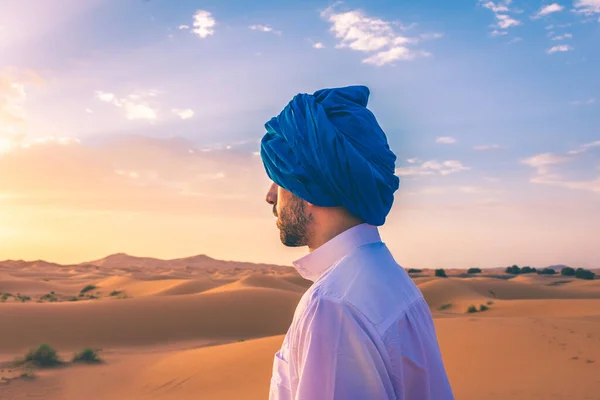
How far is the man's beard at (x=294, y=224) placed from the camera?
2008 mm

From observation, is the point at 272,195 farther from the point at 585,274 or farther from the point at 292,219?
the point at 585,274

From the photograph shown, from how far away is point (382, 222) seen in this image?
196 cm

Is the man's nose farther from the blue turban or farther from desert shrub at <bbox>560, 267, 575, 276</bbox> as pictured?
desert shrub at <bbox>560, 267, 575, 276</bbox>

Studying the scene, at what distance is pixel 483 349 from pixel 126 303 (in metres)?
15.8

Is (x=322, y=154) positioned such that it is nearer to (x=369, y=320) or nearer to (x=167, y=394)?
(x=369, y=320)

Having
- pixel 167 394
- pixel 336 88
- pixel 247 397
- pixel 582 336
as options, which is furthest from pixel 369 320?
pixel 582 336

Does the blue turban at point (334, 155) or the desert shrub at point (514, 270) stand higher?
the blue turban at point (334, 155)

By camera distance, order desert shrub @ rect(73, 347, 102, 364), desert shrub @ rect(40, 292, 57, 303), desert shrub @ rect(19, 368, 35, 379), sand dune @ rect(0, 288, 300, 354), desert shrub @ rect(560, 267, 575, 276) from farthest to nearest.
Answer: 1. desert shrub @ rect(560, 267, 575, 276)
2. desert shrub @ rect(40, 292, 57, 303)
3. sand dune @ rect(0, 288, 300, 354)
4. desert shrub @ rect(73, 347, 102, 364)
5. desert shrub @ rect(19, 368, 35, 379)

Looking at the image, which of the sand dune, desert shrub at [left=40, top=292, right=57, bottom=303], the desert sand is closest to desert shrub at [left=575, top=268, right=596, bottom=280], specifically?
the desert sand

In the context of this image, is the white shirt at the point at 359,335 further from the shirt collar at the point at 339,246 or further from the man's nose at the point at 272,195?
the man's nose at the point at 272,195

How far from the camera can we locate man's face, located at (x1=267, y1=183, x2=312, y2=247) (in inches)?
79.1

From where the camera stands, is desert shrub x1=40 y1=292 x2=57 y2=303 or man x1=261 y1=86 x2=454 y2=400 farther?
desert shrub x1=40 y1=292 x2=57 y2=303

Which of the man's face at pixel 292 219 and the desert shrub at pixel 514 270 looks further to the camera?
the desert shrub at pixel 514 270

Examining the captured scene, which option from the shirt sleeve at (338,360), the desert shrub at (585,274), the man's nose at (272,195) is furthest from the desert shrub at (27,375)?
the desert shrub at (585,274)
